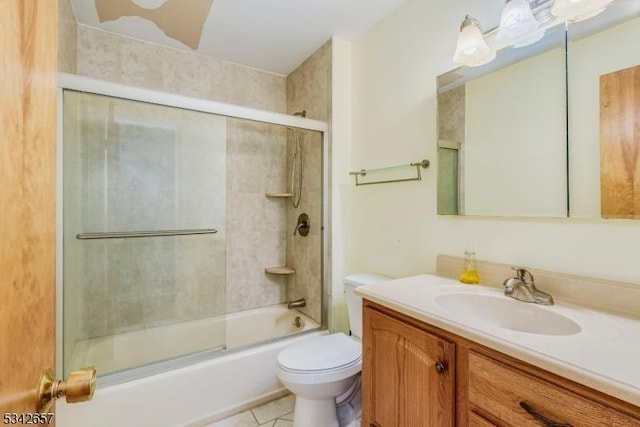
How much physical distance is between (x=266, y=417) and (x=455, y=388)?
1.29 m

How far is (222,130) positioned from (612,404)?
87.9 inches

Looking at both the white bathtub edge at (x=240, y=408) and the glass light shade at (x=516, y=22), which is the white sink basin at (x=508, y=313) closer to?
the glass light shade at (x=516, y=22)

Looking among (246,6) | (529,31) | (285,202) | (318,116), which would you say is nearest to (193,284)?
(285,202)

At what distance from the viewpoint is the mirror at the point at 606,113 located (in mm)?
961

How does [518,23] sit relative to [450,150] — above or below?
above

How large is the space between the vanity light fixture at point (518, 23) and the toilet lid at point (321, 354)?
64.2 inches

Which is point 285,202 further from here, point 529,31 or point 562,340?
point 562,340

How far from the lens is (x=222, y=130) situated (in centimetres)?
213

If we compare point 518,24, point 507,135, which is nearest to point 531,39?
point 518,24

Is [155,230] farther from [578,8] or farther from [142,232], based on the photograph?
[578,8]

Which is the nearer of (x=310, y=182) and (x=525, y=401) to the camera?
(x=525, y=401)

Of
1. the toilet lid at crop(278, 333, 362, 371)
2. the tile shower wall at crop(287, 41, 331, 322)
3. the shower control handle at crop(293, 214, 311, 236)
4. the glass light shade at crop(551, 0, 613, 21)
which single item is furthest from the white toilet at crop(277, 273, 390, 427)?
the glass light shade at crop(551, 0, 613, 21)

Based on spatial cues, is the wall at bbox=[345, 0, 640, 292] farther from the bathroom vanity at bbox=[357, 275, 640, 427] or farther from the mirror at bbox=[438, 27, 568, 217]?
the bathroom vanity at bbox=[357, 275, 640, 427]

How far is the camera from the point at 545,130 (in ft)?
3.84
